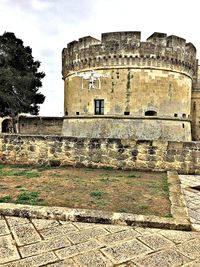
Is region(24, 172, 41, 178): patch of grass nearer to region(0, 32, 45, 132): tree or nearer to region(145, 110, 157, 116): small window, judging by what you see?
region(145, 110, 157, 116): small window

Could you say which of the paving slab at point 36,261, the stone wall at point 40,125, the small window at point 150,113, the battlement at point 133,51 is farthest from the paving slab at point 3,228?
the stone wall at point 40,125

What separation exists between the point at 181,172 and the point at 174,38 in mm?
12540

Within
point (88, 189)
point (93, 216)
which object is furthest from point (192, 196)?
point (93, 216)

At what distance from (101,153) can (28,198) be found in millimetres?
3734

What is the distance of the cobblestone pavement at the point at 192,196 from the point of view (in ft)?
13.0

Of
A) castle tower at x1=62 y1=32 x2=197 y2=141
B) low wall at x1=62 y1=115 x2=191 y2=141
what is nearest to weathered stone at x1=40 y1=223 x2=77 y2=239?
low wall at x1=62 y1=115 x2=191 y2=141

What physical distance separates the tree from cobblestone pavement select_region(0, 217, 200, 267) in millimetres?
18742

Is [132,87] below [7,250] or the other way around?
the other way around

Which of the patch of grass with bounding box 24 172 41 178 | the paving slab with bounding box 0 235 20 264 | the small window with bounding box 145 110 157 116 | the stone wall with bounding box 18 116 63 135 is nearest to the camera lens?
the paving slab with bounding box 0 235 20 264

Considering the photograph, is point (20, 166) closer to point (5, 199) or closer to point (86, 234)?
point (5, 199)

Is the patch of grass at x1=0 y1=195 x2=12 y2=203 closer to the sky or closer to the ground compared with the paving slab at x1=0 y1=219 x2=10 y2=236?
closer to the sky

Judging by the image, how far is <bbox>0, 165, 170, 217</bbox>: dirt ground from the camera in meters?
4.46

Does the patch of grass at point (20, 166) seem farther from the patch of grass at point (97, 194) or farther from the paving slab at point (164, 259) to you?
the paving slab at point (164, 259)

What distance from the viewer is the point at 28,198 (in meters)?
4.71
